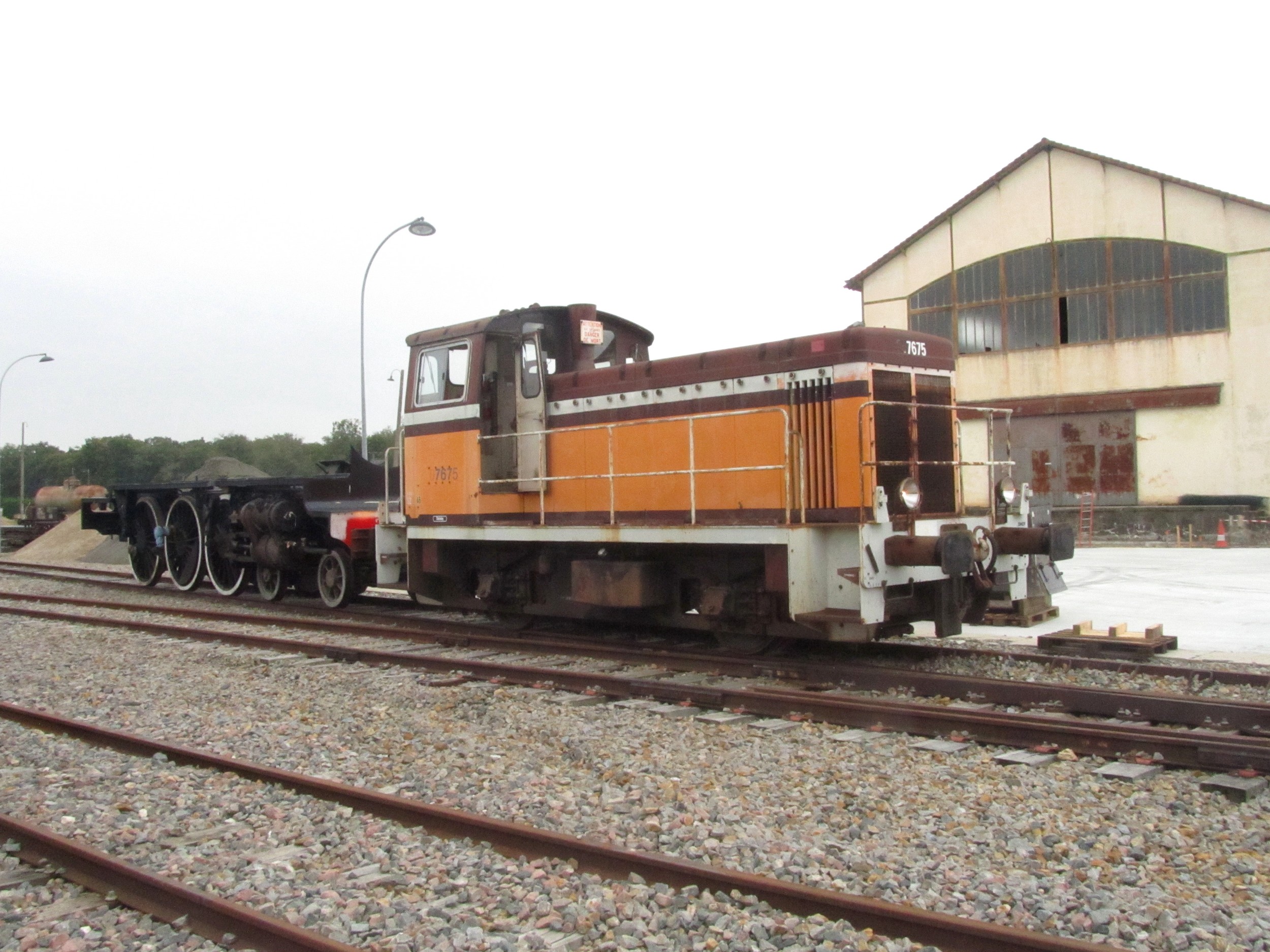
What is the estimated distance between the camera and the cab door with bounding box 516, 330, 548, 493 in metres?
10.2

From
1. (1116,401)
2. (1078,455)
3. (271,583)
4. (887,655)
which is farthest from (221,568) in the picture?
(1116,401)

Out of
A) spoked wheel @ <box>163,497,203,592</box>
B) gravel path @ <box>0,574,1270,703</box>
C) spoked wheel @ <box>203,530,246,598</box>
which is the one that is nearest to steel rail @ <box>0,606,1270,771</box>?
gravel path @ <box>0,574,1270,703</box>

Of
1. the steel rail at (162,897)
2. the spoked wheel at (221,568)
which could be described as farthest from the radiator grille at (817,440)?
the spoked wheel at (221,568)

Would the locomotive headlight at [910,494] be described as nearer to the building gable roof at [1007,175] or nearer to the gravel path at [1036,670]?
the gravel path at [1036,670]

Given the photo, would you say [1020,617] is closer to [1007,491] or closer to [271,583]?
[1007,491]

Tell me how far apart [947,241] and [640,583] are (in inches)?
866

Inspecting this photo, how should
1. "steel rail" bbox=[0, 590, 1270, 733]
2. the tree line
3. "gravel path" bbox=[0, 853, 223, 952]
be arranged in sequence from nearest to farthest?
"gravel path" bbox=[0, 853, 223, 952]
"steel rail" bbox=[0, 590, 1270, 733]
the tree line

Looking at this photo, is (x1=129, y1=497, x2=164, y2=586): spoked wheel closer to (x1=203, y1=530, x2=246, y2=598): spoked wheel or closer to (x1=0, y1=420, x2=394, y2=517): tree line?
(x1=203, y1=530, x2=246, y2=598): spoked wheel

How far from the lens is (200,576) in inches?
658

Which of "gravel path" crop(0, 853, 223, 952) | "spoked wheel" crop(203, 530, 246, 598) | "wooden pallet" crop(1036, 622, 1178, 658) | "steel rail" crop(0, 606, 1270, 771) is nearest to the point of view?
"gravel path" crop(0, 853, 223, 952)

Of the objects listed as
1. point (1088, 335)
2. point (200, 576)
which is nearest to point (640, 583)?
point (200, 576)

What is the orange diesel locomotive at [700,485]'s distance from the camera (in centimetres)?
763

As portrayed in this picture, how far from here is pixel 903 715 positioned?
6105 millimetres

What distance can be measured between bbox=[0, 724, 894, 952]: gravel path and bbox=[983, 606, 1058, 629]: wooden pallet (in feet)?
23.8
